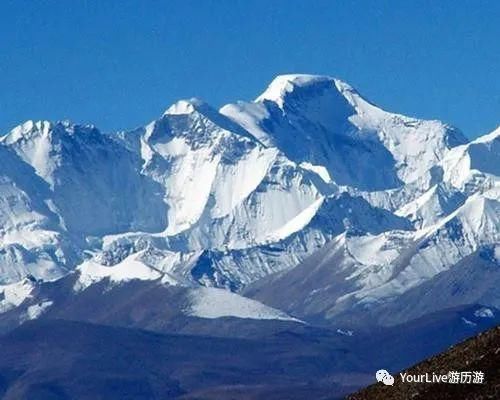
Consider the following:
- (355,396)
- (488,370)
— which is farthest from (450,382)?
(355,396)

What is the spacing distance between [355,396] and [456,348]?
330cm

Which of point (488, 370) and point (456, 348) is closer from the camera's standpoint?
point (488, 370)

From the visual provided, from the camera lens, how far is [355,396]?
63719 mm

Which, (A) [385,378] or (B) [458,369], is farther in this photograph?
(A) [385,378]

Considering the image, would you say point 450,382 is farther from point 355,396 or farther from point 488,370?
point 355,396

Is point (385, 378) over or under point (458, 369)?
over

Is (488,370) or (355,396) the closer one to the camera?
(488,370)

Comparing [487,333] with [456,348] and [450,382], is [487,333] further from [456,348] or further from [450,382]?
[450,382]

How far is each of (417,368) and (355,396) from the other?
222 cm

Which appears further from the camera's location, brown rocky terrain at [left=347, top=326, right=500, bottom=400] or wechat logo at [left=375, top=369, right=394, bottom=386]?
wechat logo at [left=375, top=369, right=394, bottom=386]

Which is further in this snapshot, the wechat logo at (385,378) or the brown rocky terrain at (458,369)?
the wechat logo at (385,378)

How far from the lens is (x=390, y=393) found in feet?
201

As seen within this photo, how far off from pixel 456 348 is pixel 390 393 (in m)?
3.16

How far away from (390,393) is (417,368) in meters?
1.76
